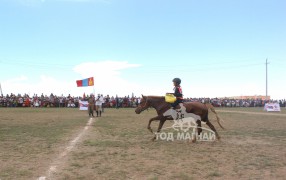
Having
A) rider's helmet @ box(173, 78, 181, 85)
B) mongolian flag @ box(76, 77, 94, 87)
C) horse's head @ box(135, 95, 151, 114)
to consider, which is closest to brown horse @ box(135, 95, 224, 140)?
horse's head @ box(135, 95, 151, 114)

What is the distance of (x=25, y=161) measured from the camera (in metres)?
8.10

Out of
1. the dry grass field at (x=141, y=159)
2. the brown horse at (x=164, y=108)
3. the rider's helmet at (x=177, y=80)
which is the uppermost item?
the rider's helmet at (x=177, y=80)

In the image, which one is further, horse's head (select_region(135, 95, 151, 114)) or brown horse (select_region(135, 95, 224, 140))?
horse's head (select_region(135, 95, 151, 114))

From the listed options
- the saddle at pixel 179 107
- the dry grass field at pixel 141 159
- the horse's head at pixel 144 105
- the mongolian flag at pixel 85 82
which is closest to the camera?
the dry grass field at pixel 141 159

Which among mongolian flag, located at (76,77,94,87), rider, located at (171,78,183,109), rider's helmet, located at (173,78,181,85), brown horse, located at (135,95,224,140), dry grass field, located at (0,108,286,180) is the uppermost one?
mongolian flag, located at (76,77,94,87)

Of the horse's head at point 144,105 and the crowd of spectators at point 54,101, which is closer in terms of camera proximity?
the horse's head at point 144,105

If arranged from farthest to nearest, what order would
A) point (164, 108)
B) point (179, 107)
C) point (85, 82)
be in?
1. point (85, 82)
2. point (164, 108)
3. point (179, 107)

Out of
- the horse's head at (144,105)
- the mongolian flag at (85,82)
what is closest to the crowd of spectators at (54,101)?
the mongolian flag at (85,82)

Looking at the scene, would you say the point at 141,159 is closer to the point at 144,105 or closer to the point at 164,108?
the point at 164,108

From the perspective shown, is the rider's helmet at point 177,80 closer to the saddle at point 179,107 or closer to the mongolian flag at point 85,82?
the saddle at point 179,107

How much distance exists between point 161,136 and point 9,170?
23.1 ft

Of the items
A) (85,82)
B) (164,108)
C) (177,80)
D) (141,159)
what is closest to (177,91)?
(177,80)

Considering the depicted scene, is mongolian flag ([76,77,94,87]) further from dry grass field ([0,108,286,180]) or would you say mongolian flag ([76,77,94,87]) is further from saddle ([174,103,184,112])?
saddle ([174,103,184,112])

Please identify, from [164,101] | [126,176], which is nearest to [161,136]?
[164,101]
